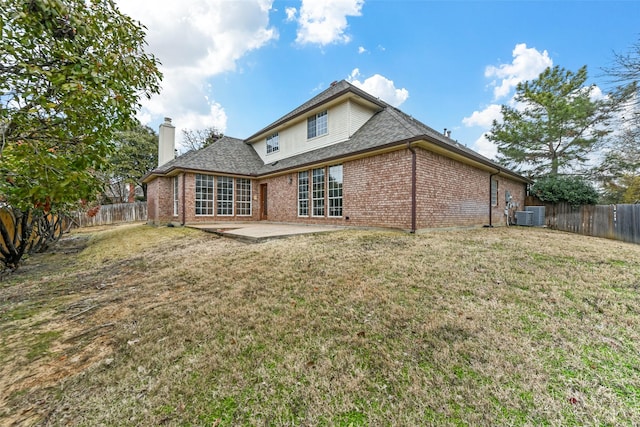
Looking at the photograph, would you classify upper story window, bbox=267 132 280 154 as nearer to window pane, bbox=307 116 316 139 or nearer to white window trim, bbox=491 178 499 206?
window pane, bbox=307 116 316 139

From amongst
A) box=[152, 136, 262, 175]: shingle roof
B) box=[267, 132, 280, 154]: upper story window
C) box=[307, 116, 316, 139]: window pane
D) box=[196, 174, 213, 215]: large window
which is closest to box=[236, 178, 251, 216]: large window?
box=[152, 136, 262, 175]: shingle roof

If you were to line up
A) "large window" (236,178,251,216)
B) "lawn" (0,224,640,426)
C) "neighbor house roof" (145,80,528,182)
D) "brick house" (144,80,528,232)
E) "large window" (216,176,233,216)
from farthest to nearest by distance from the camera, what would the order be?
"large window" (236,178,251,216)
"large window" (216,176,233,216)
"neighbor house roof" (145,80,528,182)
"brick house" (144,80,528,232)
"lawn" (0,224,640,426)

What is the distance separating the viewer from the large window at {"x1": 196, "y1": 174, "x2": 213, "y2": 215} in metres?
12.6

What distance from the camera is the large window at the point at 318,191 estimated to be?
34.5ft

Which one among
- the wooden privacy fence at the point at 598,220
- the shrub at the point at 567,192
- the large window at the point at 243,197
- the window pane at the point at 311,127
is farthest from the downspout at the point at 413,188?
the shrub at the point at 567,192

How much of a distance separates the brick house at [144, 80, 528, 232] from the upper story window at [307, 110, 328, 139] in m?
0.05

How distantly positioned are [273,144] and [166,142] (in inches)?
288

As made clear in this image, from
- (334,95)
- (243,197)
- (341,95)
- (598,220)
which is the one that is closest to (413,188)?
(341,95)

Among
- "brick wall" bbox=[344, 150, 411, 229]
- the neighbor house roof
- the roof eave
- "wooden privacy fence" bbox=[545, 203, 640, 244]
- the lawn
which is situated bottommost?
the lawn

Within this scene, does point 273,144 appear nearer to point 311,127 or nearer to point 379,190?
point 311,127

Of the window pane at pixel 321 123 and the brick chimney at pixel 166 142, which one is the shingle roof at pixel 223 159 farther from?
Result: the window pane at pixel 321 123

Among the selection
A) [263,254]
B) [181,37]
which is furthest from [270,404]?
[181,37]

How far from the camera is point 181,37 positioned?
12.2m

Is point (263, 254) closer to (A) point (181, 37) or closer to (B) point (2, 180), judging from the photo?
(B) point (2, 180)
